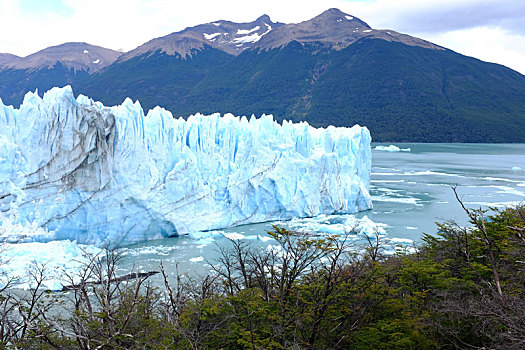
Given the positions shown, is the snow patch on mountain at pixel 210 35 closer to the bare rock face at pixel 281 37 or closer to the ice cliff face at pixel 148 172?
the bare rock face at pixel 281 37

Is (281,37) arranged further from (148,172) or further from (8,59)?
(148,172)

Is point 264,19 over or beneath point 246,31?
over

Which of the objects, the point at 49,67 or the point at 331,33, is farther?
the point at 331,33

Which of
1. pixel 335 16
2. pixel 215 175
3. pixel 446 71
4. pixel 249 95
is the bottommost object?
pixel 215 175

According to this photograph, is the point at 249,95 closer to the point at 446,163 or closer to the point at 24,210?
the point at 446,163

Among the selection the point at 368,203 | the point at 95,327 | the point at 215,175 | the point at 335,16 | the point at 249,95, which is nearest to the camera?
the point at 95,327

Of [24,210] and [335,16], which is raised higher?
[335,16]

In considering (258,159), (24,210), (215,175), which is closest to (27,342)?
(24,210)

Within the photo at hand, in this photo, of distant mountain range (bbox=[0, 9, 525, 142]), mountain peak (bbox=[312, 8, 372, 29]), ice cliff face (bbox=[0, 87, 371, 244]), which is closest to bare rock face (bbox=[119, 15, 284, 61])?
distant mountain range (bbox=[0, 9, 525, 142])

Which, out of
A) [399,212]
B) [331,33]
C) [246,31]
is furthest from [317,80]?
[399,212]
